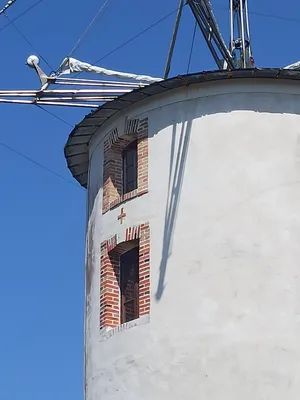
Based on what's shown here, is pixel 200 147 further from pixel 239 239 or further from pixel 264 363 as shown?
pixel 264 363

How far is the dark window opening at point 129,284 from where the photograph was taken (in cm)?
1980

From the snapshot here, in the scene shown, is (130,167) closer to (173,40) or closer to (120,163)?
(120,163)

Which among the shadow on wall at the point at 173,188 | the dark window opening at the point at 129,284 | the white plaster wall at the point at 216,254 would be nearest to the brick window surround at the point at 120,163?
the white plaster wall at the point at 216,254

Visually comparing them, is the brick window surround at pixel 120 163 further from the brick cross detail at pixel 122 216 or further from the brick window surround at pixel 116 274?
the brick window surround at pixel 116 274

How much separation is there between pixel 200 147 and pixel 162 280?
2.96 metres

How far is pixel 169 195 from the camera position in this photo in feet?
64.0

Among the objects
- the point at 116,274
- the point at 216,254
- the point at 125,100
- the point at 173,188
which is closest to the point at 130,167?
the point at 125,100

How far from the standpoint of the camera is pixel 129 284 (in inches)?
794

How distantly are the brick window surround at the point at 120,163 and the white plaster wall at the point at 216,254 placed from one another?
21 centimetres

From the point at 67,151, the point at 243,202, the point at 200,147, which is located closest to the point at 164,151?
the point at 200,147

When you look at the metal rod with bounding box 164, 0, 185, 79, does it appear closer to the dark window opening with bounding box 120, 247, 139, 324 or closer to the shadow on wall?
the shadow on wall

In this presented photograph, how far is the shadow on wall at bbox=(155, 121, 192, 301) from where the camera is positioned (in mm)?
18984

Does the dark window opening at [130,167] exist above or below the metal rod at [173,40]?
below

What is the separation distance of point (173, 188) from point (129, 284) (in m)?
2.40
